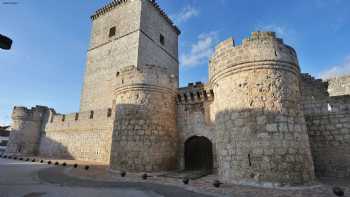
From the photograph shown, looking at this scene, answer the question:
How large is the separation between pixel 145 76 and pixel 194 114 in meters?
3.10

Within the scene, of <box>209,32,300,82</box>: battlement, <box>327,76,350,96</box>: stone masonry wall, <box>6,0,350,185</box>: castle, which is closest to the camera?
<box>6,0,350,185</box>: castle

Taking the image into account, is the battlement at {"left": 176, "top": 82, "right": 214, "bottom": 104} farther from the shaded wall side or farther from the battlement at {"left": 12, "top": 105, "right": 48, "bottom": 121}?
the battlement at {"left": 12, "top": 105, "right": 48, "bottom": 121}

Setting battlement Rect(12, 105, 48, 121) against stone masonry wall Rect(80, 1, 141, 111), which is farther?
battlement Rect(12, 105, 48, 121)

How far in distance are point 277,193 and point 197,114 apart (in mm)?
5443

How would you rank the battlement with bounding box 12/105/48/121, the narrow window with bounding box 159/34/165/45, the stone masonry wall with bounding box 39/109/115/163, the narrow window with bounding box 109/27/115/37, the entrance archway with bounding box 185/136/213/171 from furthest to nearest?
1. the narrow window with bounding box 159/34/165/45
2. the narrow window with bounding box 109/27/115/37
3. the battlement with bounding box 12/105/48/121
4. the stone masonry wall with bounding box 39/109/115/163
5. the entrance archway with bounding box 185/136/213/171

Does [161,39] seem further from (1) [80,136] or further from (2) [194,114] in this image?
(2) [194,114]

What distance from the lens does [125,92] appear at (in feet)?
32.9

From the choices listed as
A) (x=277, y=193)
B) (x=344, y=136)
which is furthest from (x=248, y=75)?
(x=344, y=136)

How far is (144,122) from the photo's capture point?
9.38 m

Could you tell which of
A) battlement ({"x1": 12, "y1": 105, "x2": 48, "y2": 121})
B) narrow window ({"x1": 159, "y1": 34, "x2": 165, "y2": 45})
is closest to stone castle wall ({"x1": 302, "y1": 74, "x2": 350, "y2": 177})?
narrow window ({"x1": 159, "y1": 34, "x2": 165, "y2": 45})

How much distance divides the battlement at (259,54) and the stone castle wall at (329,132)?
238 cm

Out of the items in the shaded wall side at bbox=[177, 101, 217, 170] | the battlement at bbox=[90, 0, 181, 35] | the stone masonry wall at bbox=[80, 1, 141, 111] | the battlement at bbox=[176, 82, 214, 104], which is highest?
the battlement at bbox=[90, 0, 181, 35]

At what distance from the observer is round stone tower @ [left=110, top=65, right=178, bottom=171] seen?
9078mm

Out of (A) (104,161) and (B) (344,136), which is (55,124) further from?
(B) (344,136)
